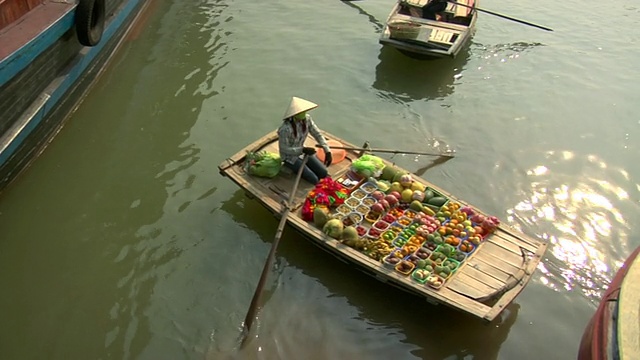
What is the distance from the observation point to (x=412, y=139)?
8.35m

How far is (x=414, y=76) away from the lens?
9.98 metres

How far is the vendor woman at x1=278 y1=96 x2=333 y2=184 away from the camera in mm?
6477

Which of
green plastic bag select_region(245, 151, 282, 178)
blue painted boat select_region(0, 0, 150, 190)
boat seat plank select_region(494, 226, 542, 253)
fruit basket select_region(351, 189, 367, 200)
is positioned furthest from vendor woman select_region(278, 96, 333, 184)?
blue painted boat select_region(0, 0, 150, 190)

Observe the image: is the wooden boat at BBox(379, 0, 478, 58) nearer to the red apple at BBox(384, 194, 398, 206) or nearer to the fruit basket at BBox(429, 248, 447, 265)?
the red apple at BBox(384, 194, 398, 206)

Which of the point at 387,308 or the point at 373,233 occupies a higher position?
the point at 373,233

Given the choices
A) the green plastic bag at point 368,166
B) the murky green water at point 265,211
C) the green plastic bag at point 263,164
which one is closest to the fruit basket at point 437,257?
the murky green water at point 265,211

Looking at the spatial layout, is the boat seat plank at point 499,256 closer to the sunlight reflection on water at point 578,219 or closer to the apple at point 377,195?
the sunlight reflection on water at point 578,219

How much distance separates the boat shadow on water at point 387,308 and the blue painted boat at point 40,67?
11.7 feet

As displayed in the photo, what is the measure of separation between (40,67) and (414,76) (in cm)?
634

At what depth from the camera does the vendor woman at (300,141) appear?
648 cm

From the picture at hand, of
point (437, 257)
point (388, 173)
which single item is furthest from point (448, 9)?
point (437, 257)

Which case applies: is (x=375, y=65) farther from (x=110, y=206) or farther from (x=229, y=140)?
(x=110, y=206)

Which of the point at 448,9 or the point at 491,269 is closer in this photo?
the point at 491,269

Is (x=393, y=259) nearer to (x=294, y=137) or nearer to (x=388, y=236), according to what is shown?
(x=388, y=236)
